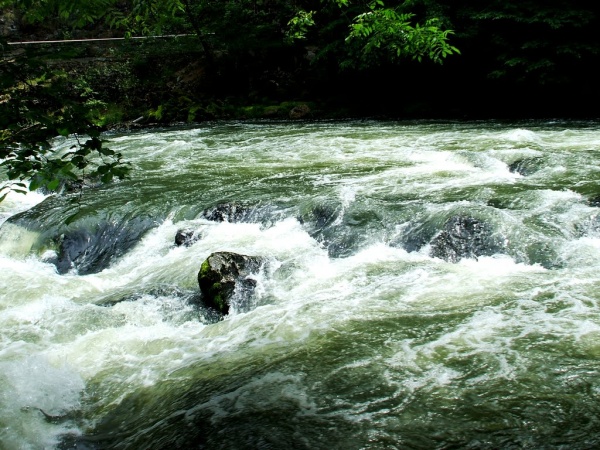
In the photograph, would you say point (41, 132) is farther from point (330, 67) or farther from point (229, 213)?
A: point (330, 67)

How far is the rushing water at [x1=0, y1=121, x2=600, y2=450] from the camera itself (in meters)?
3.28

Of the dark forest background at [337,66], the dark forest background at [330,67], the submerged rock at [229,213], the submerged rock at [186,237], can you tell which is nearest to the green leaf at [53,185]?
the dark forest background at [330,67]

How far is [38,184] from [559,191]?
6.97m

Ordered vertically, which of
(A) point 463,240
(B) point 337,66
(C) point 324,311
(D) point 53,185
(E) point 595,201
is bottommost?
(C) point 324,311

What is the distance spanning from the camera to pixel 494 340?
13.5ft

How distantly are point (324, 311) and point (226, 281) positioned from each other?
1226 millimetres

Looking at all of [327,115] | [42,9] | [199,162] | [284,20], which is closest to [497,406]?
[42,9]

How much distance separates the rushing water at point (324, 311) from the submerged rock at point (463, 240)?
0.04 m

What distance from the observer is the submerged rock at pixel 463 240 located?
241 inches

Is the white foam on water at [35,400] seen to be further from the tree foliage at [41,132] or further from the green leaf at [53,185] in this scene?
the green leaf at [53,185]

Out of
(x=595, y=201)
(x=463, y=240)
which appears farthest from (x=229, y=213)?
(x=595, y=201)

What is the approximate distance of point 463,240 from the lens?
6301 mm

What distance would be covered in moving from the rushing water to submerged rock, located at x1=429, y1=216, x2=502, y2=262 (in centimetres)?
4

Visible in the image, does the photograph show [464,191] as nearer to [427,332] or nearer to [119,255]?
[427,332]
